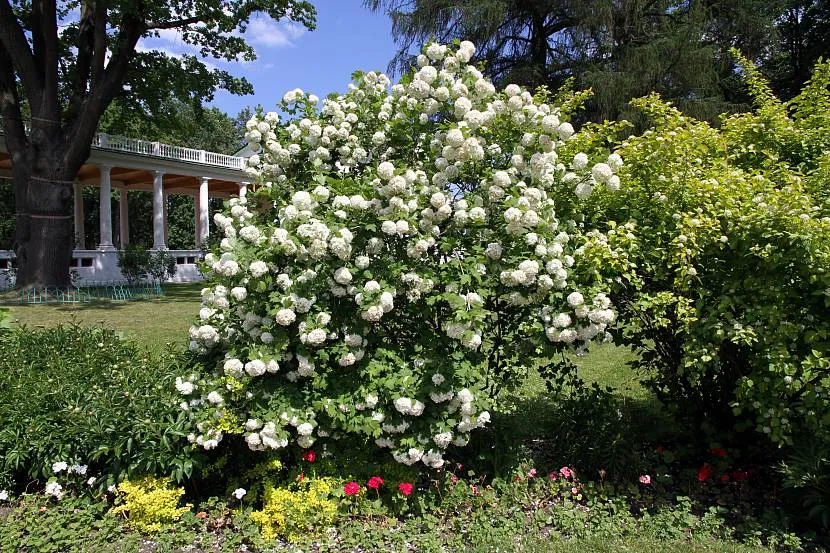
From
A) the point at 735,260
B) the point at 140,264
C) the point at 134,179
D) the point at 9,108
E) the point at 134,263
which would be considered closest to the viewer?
the point at 735,260

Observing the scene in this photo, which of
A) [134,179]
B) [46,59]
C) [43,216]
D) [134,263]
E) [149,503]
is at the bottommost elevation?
[149,503]

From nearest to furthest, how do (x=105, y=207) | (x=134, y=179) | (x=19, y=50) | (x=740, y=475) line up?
(x=740, y=475), (x=19, y=50), (x=105, y=207), (x=134, y=179)

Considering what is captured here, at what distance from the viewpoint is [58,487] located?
3.20 meters

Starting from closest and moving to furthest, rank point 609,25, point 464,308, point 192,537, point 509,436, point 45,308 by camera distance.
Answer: point 464,308 → point 192,537 → point 509,436 → point 45,308 → point 609,25

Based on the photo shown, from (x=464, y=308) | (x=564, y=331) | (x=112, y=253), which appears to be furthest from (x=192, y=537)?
(x=112, y=253)

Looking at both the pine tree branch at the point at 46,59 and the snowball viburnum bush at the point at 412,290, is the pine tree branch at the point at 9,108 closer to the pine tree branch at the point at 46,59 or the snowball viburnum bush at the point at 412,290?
the pine tree branch at the point at 46,59

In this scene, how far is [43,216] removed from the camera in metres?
14.8

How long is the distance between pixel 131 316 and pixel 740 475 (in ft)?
38.1

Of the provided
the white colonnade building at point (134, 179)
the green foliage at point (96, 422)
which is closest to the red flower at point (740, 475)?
the green foliage at point (96, 422)

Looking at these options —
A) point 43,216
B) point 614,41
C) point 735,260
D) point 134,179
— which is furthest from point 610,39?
point 134,179

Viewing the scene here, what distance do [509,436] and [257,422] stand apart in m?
1.75

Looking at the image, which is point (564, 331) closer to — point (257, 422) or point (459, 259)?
point (459, 259)

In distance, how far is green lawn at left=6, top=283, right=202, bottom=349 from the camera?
30.5ft

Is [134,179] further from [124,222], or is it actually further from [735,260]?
[735,260]
